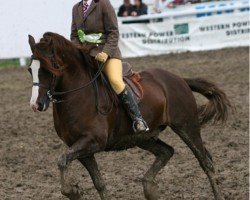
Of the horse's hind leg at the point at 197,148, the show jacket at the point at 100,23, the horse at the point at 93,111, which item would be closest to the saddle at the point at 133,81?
the horse at the point at 93,111

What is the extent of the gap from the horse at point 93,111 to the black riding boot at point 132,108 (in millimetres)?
→ 92

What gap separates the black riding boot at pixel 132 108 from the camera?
695 centimetres

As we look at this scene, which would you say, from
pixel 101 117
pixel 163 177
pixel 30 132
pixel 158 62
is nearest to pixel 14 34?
pixel 158 62

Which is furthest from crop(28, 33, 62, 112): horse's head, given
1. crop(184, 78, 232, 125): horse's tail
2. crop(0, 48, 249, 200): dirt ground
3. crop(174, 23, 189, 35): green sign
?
crop(174, 23, 189, 35): green sign

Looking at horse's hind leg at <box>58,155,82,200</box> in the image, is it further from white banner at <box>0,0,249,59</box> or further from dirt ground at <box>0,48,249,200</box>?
white banner at <box>0,0,249,59</box>

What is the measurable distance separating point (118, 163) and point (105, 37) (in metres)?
2.51

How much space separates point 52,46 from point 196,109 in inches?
86.6

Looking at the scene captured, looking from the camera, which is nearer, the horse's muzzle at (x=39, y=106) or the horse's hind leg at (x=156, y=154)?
the horse's muzzle at (x=39, y=106)

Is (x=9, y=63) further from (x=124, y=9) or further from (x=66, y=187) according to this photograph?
(x=66, y=187)

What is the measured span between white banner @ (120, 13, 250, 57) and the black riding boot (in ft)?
39.6

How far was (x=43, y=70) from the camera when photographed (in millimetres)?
6336

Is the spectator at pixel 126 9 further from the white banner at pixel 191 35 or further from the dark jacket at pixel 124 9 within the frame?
the white banner at pixel 191 35

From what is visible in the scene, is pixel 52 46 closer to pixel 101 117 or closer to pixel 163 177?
pixel 101 117

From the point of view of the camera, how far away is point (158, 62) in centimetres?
1725
